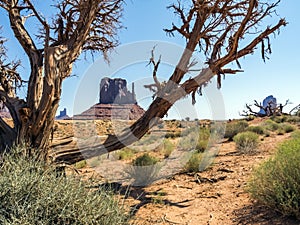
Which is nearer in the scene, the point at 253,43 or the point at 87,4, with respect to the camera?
the point at 87,4

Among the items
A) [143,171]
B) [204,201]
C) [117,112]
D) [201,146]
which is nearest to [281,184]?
[204,201]

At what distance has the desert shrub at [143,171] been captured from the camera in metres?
8.68

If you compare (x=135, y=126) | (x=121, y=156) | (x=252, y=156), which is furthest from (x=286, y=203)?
(x=121, y=156)

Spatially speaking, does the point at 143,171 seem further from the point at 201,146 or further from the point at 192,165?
the point at 201,146

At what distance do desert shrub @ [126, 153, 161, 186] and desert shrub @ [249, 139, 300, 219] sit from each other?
3.59 meters

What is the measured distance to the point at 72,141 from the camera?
7188 mm

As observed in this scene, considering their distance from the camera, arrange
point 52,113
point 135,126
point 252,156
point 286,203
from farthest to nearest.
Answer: point 252,156
point 135,126
point 52,113
point 286,203

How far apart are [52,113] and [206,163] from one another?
230 inches

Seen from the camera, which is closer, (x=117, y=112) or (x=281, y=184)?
(x=281, y=184)

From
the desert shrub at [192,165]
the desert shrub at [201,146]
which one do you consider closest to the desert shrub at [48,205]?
the desert shrub at [192,165]

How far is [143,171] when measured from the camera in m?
9.05

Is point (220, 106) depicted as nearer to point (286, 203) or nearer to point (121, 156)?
point (121, 156)

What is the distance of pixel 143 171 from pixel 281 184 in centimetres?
480

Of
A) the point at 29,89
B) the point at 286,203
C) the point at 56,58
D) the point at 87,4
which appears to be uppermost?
the point at 87,4
